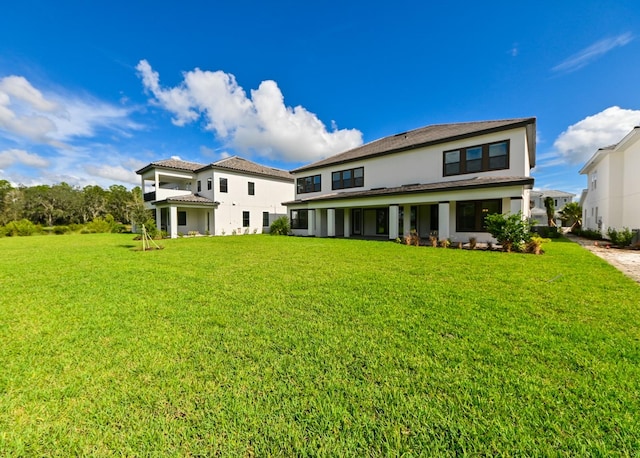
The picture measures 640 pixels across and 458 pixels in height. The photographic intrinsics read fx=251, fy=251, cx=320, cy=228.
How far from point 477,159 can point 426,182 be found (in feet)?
9.81

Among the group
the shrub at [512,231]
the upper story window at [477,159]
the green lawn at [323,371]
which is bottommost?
the green lawn at [323,371]

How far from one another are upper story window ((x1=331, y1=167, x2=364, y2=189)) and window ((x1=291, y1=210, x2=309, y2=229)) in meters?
3.61

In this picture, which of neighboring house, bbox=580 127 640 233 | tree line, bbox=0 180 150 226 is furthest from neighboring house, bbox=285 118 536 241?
tree line, bbox=0 180 150 226

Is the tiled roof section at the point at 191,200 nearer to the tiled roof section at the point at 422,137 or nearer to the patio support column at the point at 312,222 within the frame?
the tiled roof section at the point at 422,137

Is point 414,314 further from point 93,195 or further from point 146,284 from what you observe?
point 93,195

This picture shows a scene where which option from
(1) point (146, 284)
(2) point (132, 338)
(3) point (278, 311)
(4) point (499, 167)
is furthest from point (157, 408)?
(4) point (499, 167)

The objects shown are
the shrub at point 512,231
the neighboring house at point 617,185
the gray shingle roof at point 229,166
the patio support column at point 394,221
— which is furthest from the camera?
the gray shingle roof at point 229,166

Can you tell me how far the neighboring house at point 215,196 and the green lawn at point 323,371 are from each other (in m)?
18.6

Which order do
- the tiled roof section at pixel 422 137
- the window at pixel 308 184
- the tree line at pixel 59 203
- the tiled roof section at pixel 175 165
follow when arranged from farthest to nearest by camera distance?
the tree line at pixel 59 203 < the tiled roof section at pixel 175 165 < the window at pixel 308 184 < the tiled roof section at pixel 422 137

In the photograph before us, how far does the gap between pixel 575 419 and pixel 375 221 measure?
60.0 ft

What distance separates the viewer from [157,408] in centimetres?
222

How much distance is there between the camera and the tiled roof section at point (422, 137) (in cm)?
1370

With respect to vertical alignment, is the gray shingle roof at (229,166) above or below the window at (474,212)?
above

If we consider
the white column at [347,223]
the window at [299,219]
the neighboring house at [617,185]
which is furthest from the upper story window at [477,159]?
the window at [299,219]
